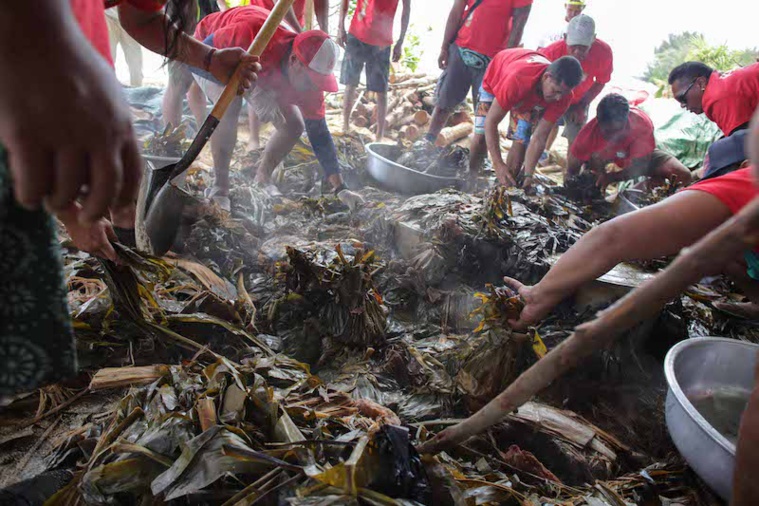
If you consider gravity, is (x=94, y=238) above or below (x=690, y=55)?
below

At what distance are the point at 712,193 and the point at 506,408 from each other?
1.57 metres

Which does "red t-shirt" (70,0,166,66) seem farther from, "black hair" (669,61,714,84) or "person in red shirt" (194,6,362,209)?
"black hair" (669,61,714,84)

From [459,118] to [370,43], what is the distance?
9.79 ft

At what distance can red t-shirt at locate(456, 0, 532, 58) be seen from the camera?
5977mm

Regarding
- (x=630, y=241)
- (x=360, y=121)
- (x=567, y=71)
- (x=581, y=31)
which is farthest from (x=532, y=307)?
(x=360, y=121)

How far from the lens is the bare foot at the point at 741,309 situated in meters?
3.15

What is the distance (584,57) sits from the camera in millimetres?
6227

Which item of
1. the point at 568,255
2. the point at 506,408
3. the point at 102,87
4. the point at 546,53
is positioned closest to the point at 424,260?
the point at 568,255

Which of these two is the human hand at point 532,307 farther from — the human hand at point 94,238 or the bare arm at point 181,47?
the bare arm at point 181,47

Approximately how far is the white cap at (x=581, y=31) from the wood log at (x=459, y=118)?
126 inches

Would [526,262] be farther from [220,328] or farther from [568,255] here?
[220,328]

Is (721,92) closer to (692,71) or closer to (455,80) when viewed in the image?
(692,71)

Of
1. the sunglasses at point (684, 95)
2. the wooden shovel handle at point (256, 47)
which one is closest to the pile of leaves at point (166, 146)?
the wooden shovel handle at point (256, 47)

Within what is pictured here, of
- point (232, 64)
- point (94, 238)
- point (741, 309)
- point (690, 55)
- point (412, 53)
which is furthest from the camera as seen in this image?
point (690, 55)
